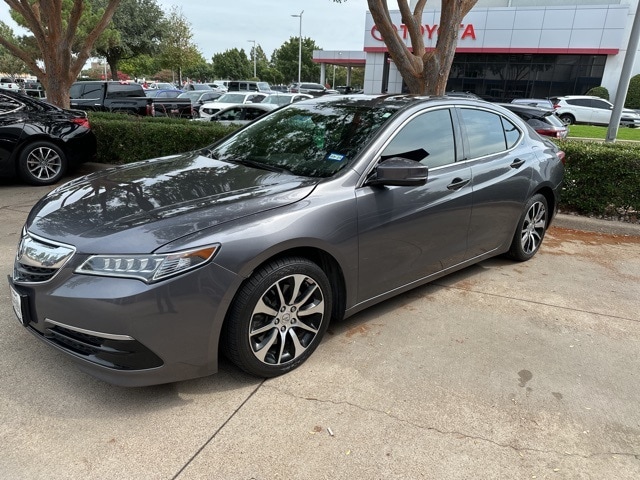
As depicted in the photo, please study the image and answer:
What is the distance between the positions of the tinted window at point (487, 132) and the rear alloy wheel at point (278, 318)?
191 cm

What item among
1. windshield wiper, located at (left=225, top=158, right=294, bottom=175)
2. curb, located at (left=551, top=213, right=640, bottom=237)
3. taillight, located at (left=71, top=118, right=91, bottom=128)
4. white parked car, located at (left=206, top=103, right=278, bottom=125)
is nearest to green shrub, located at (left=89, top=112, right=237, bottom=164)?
taillight, located at (left=71, top=118, right=91, bottom=128)

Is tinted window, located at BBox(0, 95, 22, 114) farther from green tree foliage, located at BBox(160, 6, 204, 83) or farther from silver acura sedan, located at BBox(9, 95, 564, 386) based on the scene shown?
green tree foliage, located at BBox(160, 6, 204, 83)

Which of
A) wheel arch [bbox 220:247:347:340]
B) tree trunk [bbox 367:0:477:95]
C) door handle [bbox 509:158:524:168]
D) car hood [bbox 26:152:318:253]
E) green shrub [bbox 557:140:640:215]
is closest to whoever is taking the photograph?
car hood [bbox 26:152:318:253]

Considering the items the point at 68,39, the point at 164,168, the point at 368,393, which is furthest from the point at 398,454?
the point at 68,39

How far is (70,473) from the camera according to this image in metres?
2.20

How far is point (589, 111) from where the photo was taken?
2342cm

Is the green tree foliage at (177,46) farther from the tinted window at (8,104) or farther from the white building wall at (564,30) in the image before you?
the tinted window at (8,104)

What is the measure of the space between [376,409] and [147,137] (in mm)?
6902

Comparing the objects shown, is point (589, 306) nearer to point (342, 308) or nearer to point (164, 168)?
point (342, 308)

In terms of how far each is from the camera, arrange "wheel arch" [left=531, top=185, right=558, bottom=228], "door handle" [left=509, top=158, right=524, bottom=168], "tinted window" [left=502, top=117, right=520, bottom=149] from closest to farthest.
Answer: "door handle" [left=509, top=158, right=524, bottom=168] → "tinted window" [left=502, top=117, right=520, bottom=149] → "wheel arch" [left=531, top=185, right=558, bottom=228]

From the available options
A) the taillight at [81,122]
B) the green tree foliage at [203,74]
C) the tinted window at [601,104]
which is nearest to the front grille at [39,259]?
the taillight at [81,122]

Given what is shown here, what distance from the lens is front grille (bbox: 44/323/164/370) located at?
2377 millimetres

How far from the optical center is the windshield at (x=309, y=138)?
11.0 feet

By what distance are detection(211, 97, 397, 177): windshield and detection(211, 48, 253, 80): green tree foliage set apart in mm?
69817
